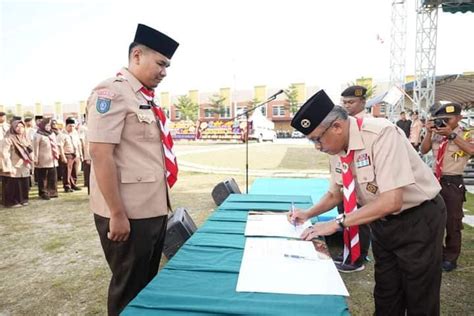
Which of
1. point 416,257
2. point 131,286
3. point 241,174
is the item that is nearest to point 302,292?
point 416,257

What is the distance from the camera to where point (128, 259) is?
5.63ft

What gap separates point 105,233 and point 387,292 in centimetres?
152

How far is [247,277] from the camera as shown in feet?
4.60

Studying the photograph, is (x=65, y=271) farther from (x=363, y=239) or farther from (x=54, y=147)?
(x=54, y=147)

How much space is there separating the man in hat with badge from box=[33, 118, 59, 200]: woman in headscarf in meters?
5.99

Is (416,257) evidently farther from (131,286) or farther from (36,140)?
(36,140)

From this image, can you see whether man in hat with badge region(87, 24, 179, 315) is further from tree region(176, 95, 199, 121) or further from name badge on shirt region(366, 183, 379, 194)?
tree region(176, 95, 199, 121)

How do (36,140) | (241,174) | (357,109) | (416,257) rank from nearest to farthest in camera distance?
(416,257) < (357,109) < (36,140) < (241,174)

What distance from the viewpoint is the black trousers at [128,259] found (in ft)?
5.53

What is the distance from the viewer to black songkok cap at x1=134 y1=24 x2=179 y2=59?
1703mm

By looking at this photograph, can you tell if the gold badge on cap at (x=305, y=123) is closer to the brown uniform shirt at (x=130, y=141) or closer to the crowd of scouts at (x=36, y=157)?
the brown uniform shirt at (x=130, y=141)

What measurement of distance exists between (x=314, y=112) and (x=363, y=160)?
13.0 inches

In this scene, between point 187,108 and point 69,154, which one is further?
point 187,108

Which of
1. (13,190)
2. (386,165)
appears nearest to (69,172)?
(13,190)
